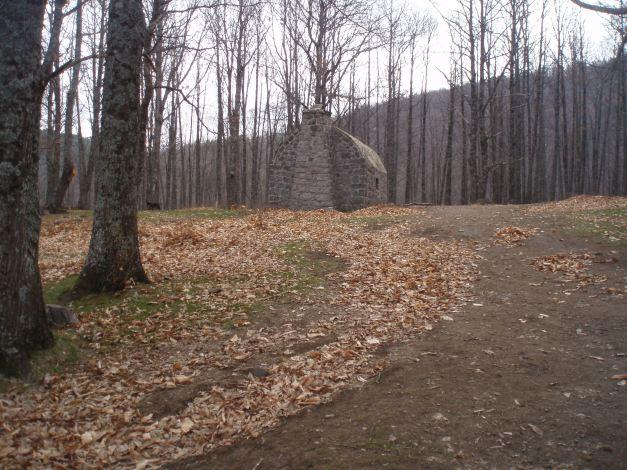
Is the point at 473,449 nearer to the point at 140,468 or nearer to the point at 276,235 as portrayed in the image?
the point at 140,468

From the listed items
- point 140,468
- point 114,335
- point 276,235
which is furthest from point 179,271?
point 140,468

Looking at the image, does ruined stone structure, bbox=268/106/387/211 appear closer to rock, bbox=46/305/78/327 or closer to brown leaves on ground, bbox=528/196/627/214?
brown leaves on ground, bbox=528/196/627/214

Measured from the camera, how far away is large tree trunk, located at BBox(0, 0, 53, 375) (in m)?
4.02

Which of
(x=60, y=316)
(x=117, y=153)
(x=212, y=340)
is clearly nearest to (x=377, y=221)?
(x=117, y=153)

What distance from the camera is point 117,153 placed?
244 inches

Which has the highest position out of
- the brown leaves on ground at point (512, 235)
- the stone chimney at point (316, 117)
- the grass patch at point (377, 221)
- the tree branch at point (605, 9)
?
the stone chimney at point (316, 117)

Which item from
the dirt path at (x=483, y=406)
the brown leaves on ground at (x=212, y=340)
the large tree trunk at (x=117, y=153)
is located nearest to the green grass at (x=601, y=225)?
the brown leaves on ground at (x=212, y=340)

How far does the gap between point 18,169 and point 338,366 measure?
3599 millimetres

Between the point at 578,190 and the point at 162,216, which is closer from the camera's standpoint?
the point at 162,216

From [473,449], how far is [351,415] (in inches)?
38.5

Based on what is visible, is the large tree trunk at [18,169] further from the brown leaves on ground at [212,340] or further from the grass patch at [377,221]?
the grass patch at [377,221]

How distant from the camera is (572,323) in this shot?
571 cm

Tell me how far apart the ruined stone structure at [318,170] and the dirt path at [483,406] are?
12.0m

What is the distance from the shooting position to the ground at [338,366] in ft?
10.8
